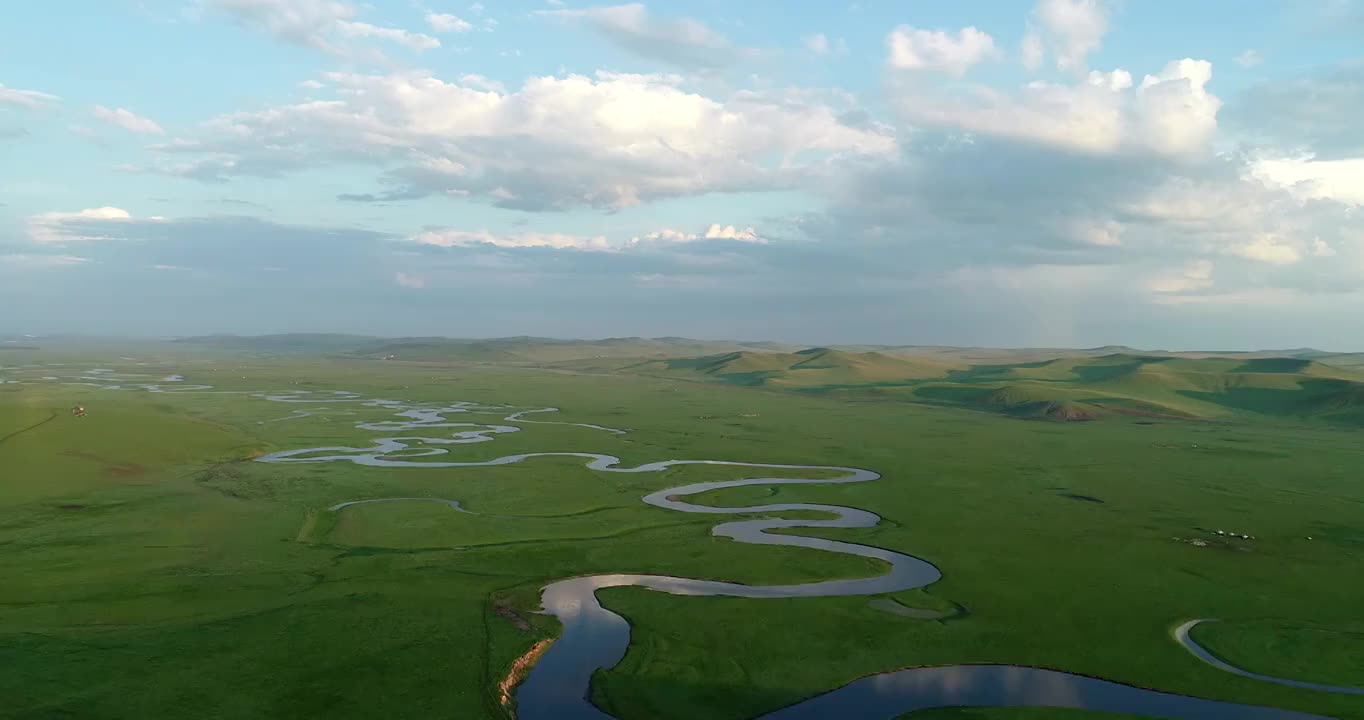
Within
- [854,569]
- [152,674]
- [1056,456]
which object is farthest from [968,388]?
[152,674]

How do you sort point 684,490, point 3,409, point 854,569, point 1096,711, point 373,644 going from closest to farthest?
1. point 1096,711
2. point 373,644
3. point 854,569
4. point 684,490
5. point 3,409

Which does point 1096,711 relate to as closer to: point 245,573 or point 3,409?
point 245,573

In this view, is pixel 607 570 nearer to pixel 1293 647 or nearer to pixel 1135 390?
pixel 1293 647

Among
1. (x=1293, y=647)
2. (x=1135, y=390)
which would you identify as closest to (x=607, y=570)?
(x=1293, y=647)

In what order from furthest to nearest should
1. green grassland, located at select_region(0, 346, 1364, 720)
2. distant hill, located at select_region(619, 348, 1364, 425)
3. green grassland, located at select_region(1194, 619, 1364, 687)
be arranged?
distant hill, located at select_region(619, 348, 1364, 425) → green grassland, located at select_region(1194, 619, 1364, 687) → green grassland, located at select_region(0, 346, 1364, 720)

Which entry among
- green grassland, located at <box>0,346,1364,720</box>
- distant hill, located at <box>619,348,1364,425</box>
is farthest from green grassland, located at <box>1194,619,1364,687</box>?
distant hill, located at <box>619,348,1364,425</box>

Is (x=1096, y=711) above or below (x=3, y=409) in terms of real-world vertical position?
below

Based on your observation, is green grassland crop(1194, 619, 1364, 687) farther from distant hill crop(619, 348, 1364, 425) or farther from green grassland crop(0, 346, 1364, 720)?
distant hill crop(619, 348, 1364, 425)

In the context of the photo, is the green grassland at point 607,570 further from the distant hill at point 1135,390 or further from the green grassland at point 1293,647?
the distant hill at point 1135,390

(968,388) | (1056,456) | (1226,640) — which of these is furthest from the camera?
(968,388)
